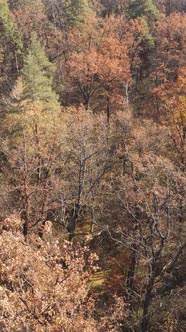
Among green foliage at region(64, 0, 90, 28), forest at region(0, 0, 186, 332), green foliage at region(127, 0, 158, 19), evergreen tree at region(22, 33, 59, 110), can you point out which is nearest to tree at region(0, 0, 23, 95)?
forest at region(0, 0, 186, 332)

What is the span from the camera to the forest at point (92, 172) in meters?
13.0

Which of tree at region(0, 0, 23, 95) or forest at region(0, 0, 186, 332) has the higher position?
tree at region(0, 0, 23, 95)

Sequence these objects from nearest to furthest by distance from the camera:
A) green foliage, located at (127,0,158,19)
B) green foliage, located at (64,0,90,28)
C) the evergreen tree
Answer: the evergreen tree → green foliage, located at (64,0,90,28) → green foliage, located at (127,0,158,19)

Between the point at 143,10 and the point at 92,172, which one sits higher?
the point at 143,10

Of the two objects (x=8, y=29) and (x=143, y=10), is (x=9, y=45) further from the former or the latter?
(x=143, y=10)

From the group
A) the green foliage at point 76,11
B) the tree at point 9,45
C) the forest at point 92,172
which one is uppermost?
the green foliage at point 76,11

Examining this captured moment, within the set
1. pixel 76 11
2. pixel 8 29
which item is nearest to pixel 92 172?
pixel 8 29

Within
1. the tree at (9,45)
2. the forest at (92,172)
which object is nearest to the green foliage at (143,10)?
the forest at (92,172)

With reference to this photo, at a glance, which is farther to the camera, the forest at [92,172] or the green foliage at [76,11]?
the green foliage at [76,11]

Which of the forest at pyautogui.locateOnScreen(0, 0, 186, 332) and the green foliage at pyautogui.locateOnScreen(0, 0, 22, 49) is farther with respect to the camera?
the green foliage at pyautogui.locateOnScreen(0, 0, 22, 49)

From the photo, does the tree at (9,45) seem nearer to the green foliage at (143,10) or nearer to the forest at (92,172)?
the forest at (92,172)

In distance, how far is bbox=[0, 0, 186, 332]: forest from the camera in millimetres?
12984

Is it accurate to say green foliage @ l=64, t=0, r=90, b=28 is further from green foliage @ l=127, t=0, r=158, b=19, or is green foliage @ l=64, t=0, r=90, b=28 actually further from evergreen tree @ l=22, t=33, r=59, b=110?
evergreen tree @ l=22, t=33, r=59, b=110

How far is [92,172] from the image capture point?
104 ft
